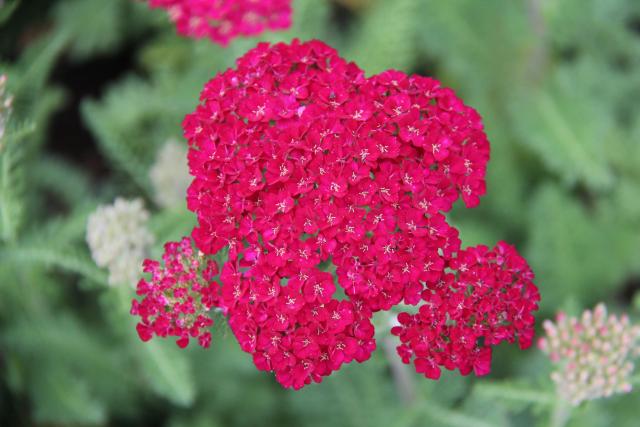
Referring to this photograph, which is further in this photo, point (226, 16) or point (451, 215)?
point (451, 215)

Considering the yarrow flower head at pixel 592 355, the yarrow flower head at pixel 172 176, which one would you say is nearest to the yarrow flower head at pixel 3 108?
the yarrow flower head at pixel 172 176

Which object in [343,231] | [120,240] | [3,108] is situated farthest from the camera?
[120,240]

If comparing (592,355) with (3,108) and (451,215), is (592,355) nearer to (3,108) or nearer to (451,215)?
(451,215)

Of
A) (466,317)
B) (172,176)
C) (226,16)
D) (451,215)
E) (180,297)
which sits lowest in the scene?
(180,297)

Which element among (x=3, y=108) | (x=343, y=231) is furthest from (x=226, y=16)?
(x=343, y=231)

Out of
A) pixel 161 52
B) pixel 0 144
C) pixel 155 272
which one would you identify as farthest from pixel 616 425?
pixel 161 52

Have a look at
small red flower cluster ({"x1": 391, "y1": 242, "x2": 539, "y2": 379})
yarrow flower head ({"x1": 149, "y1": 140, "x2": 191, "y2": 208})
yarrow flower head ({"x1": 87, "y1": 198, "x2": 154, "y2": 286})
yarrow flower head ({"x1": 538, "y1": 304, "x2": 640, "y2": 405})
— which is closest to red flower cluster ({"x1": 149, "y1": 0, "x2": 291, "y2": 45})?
yarrow flower head ({"x1": 149, "y1": 140, "x2": 191, "y2": 208})
